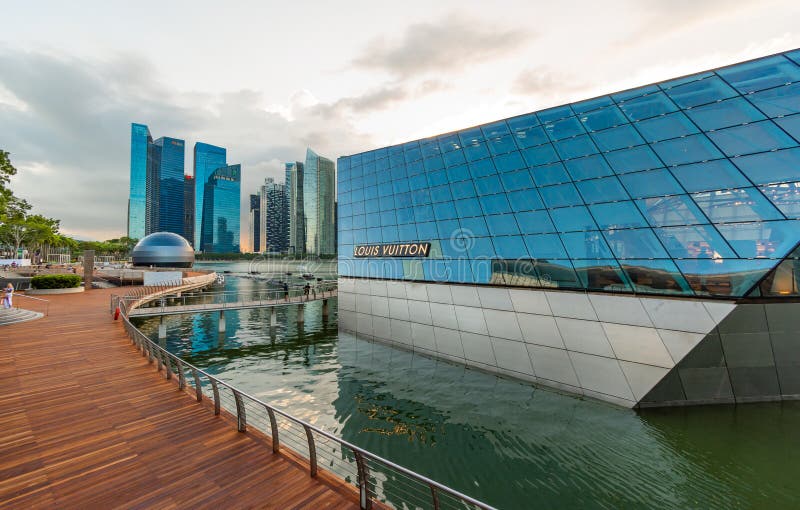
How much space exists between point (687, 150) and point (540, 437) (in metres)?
14.8

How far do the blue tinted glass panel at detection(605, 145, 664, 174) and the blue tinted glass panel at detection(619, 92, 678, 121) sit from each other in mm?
1802

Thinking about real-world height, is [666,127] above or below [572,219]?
above

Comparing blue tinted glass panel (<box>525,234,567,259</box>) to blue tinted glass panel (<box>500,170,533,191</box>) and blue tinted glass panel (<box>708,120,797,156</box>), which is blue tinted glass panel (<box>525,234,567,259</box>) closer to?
blue tinted glass panel (<box>500,170,533,191</box>)

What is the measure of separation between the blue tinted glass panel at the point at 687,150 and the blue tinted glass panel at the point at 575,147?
3024 millimetres

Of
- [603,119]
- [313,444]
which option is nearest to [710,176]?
[603,119]

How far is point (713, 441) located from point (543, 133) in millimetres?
16989

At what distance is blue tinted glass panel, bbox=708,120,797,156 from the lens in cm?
1385

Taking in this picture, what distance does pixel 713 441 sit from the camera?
12695 millimetres

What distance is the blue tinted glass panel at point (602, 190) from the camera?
17344mm

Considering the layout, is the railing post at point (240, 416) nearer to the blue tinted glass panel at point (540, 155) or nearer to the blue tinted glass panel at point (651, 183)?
the blue tinted glass panel at point (651, 183)

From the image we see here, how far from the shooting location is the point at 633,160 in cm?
1716

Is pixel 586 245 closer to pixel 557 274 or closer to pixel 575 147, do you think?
pixel 557 274

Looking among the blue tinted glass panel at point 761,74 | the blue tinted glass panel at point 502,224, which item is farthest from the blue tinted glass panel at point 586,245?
the blue tinted glass panel at point 761,74

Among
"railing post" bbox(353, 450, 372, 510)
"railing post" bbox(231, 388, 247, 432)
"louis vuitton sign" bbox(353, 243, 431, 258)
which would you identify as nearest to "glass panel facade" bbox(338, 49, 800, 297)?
"louis vuitton sign" bbox(353, 243, 431, 258)
